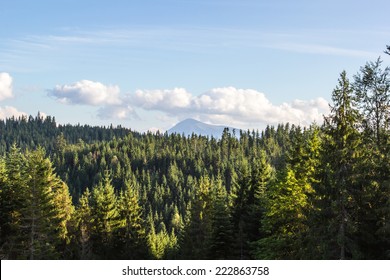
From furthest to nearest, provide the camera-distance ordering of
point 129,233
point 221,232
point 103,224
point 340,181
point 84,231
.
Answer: point 129,233 < point 103,224 < point 221,232 < point 84,231 < point 340,181

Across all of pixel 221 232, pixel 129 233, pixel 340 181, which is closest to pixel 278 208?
pixel 340 181

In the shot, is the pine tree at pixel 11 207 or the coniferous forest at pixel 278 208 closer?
the coniferous forest at pixel 278 208

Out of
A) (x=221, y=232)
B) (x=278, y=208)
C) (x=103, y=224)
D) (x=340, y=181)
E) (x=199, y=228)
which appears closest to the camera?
(x=340, y=181)

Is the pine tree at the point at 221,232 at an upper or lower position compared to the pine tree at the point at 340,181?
lower

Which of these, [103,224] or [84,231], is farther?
[103,224]

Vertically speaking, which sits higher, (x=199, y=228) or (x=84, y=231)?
(x=199, y=228)

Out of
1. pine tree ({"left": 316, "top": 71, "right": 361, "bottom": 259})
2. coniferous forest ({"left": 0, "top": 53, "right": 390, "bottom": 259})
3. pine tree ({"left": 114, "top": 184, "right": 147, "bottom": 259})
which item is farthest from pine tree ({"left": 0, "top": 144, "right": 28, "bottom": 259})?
pine tree ({"left": 316, "top": 71, "right": 361, "bottom": 259})

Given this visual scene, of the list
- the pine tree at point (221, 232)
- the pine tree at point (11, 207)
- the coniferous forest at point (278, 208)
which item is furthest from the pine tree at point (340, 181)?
the pine tree at point (11, 207)

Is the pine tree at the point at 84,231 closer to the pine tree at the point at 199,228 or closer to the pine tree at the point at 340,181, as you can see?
the pine tree at the point at 199,228

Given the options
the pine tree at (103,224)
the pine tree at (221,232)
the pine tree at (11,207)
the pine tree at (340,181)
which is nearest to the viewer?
the pine tree at (340,181)

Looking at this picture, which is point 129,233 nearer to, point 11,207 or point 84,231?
point 84,231

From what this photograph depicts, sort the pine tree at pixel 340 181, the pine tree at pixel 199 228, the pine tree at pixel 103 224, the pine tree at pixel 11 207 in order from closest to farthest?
the pine tree at pixel 340 181, the pine tree at pixel 11 207, the pine tree at pixel 199 228, the pine tree at pixel 103 224
